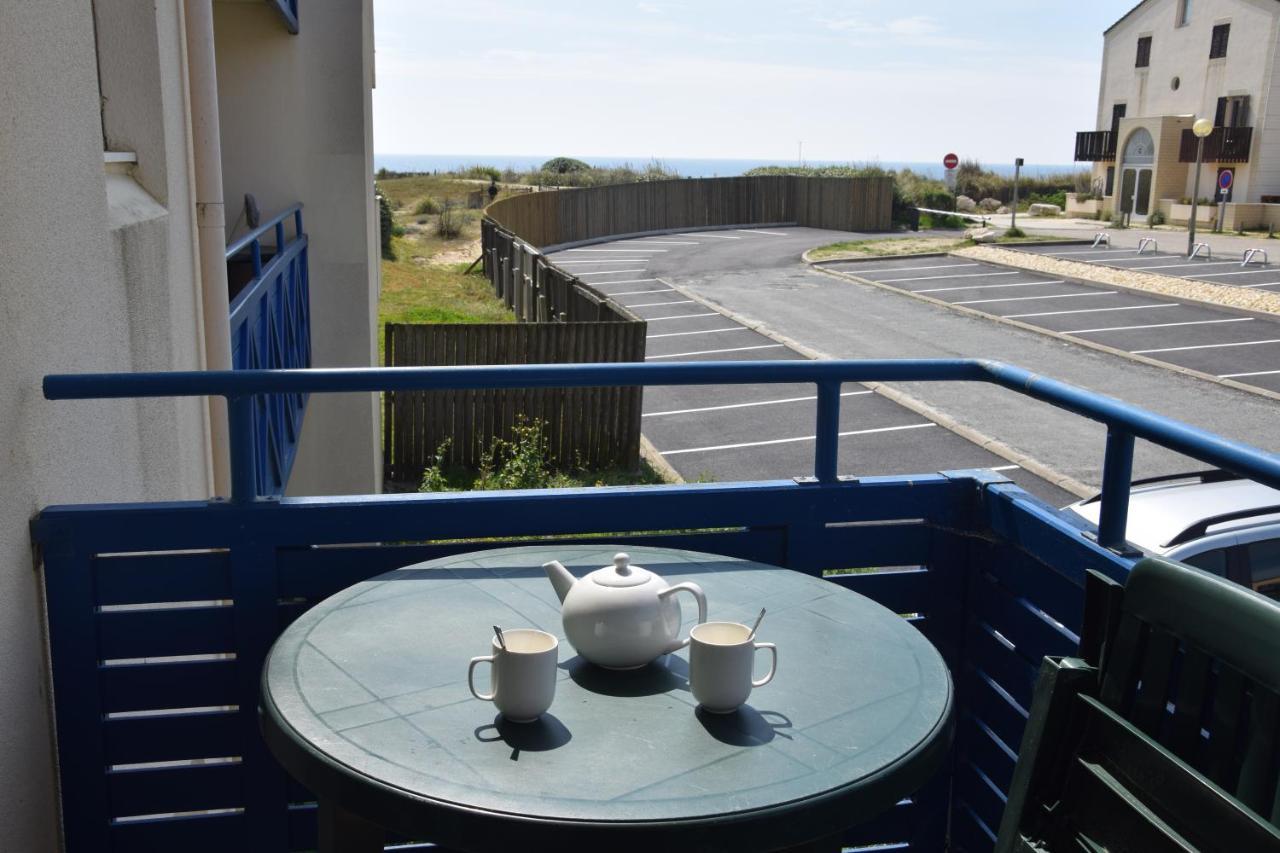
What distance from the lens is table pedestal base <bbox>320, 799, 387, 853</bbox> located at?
243cm

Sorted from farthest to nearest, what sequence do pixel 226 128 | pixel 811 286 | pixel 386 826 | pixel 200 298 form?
pixel 811 286
pixel 226 128
pixel 200 298
pixel 386 826

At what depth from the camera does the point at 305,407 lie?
420 inches

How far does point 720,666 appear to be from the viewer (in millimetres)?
2303

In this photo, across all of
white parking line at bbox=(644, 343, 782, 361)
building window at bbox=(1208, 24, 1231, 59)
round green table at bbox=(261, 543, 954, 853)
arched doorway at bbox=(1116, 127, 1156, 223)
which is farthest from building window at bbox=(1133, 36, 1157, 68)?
round green table at bbox=(261, 543, 954, 853)

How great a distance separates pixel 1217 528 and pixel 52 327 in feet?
17.3

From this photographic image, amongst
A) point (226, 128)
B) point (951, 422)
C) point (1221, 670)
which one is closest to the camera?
point (1221, 670)

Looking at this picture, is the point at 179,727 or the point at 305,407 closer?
the point at 179,727

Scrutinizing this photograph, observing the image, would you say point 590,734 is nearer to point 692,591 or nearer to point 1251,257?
point 692,591

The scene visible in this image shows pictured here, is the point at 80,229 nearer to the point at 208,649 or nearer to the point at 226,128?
the point at 208,649

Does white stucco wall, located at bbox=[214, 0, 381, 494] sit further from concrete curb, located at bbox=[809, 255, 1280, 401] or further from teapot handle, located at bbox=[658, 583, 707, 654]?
concrete curb, located at bbox=[809, 255, 1280, 401]

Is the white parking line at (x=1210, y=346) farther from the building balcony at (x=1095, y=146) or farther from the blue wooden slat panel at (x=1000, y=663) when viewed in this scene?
the building balcony at (x=1095, y=146)

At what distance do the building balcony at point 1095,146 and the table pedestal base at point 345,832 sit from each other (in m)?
58.3

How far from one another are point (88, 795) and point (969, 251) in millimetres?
34920

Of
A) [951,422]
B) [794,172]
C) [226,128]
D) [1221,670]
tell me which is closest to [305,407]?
[226,128]
